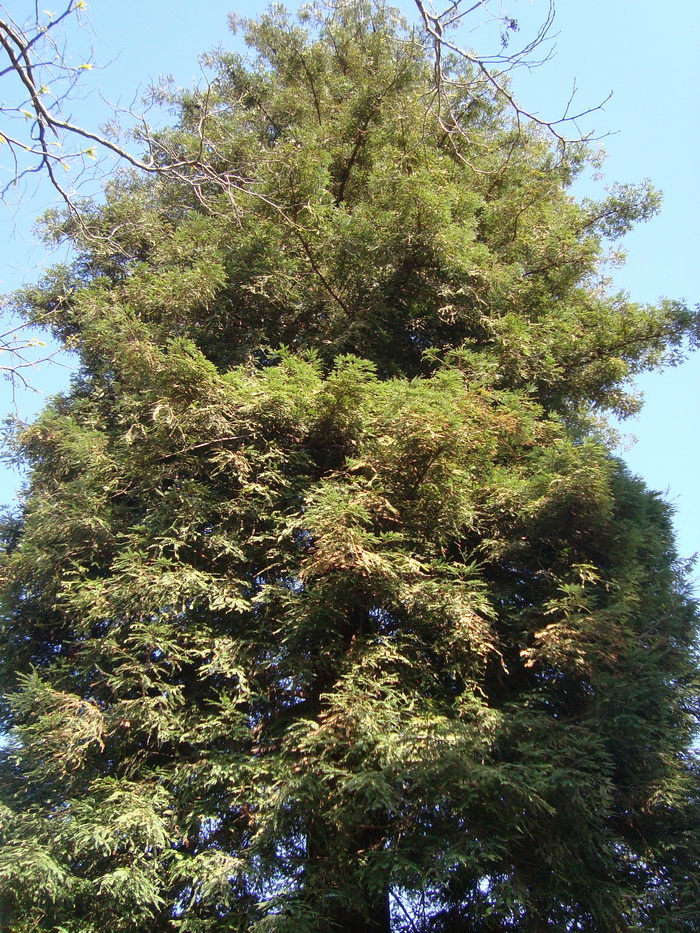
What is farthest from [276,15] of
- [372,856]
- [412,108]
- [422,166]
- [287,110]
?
[372,856]

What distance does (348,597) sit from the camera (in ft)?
18.0

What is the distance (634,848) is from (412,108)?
28.5 feet

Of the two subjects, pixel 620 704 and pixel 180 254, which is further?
pixel 180 254

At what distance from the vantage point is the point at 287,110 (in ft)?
34.6

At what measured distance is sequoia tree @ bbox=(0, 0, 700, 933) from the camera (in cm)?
454

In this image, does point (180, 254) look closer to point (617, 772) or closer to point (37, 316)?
point (37, 316)

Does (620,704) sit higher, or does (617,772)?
(620,704)

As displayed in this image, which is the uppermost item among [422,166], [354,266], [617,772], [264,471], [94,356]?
[422,166]

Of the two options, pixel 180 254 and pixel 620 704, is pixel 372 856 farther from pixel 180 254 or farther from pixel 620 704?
pixel 180 254

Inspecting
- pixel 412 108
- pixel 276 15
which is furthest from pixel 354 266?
pixel 276 15

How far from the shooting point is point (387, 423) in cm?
594

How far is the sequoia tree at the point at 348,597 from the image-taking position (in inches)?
179

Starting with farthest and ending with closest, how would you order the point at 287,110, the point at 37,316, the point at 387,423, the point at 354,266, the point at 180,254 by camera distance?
1. the point at 287,110
2. the point at 37,316
3. the point at 180,254
4. the point at 354,266
5. the point at 387,423

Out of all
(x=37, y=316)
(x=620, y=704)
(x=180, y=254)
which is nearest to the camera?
(x=620, y=704)
